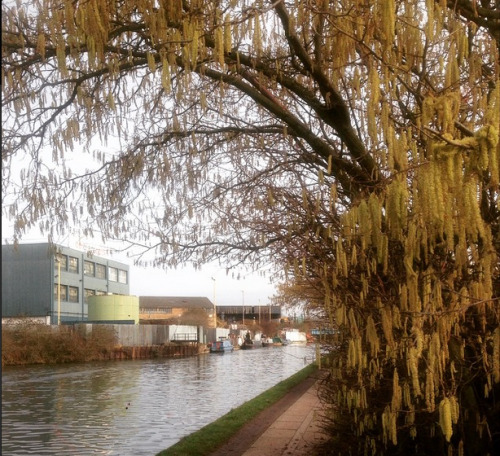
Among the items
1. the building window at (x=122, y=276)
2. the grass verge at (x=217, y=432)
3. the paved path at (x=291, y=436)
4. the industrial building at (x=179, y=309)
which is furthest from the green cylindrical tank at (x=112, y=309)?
the building window at (x=122, y=276)

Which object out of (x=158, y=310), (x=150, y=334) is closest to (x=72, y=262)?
(x=150, y=334)

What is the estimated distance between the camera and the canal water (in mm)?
15391

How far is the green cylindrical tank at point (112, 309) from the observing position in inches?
1565

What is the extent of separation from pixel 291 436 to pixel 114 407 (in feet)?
34.3

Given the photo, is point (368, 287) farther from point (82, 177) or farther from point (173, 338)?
point (173, 338)

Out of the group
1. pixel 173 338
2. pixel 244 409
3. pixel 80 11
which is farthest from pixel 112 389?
pixel 173 338

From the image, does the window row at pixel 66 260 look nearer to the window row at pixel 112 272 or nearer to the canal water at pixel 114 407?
the window row at pixel 112 272

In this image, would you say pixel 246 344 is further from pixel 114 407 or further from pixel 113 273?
pixel 113 273

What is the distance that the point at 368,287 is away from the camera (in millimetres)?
6309

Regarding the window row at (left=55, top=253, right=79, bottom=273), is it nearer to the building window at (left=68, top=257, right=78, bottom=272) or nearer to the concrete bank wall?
the building window at (left=68, top=257, right=78, bottom=272)

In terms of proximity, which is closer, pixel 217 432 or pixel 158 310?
pixel 217 432

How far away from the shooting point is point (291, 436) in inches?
536

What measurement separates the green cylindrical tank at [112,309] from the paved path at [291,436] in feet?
72.6

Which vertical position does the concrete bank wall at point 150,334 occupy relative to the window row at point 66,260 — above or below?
below
